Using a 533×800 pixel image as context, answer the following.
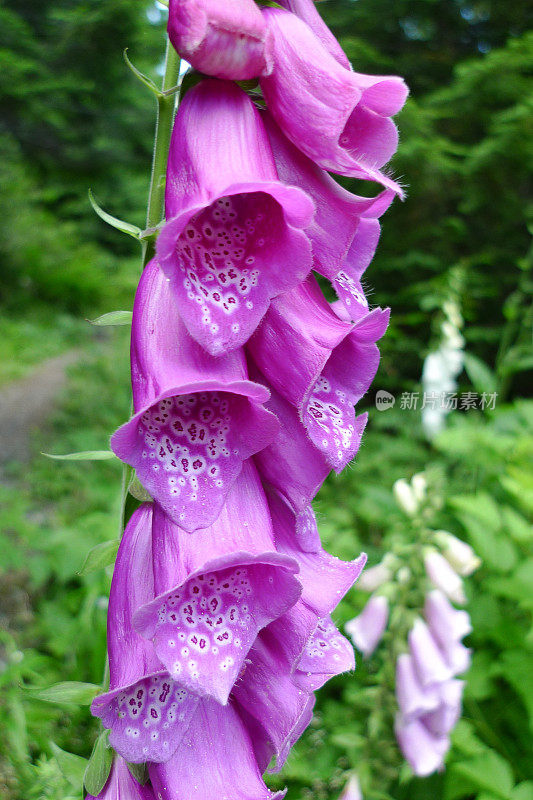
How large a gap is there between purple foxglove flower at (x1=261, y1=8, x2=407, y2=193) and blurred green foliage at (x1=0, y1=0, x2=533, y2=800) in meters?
0.68

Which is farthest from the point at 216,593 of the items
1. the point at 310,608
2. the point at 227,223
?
the point at 227,223

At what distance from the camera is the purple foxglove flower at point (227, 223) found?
0.54 meters

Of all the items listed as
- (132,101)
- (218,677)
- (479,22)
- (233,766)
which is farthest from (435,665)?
(132,101)

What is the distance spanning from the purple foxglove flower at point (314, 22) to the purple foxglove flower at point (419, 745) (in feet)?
4.55

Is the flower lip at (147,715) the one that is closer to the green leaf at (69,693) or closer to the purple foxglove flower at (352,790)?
the green leaf at (69,693)

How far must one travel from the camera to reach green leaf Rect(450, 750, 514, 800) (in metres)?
1.39

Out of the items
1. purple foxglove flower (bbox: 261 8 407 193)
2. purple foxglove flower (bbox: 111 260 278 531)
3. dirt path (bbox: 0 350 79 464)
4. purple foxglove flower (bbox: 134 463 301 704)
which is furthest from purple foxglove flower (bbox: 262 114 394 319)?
dirt path (bbox: 0 350 79 464)

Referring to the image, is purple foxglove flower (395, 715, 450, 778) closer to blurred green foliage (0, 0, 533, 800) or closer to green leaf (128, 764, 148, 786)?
blurred green foliage (0, 0, 533, 800)

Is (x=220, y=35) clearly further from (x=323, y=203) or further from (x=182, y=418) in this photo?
(x=182, y=418)

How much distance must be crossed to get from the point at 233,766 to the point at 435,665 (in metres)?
0.92

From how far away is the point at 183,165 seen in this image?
56cm

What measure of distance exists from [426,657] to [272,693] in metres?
0.92

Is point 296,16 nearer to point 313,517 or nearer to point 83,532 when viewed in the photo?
point 313,517

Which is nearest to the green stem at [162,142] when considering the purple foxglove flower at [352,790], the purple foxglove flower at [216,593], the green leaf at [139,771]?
the purple foxglove flower at [216,593]
